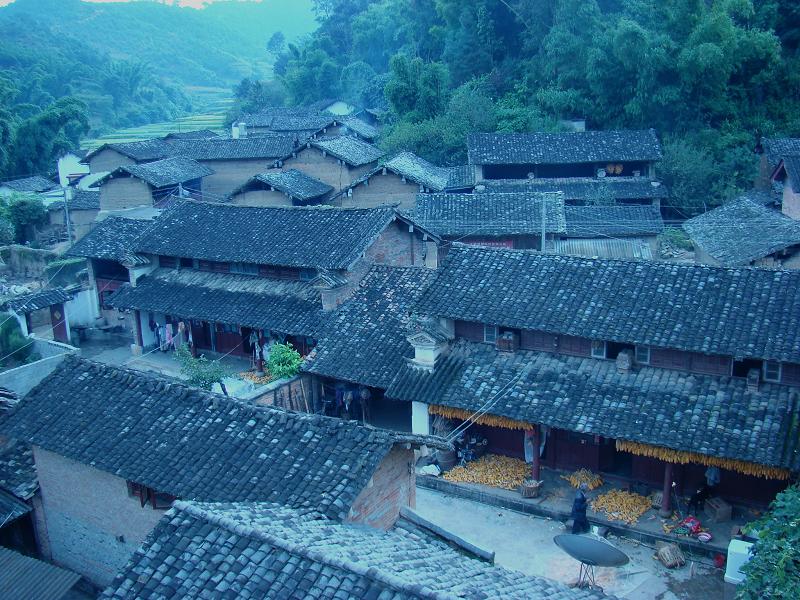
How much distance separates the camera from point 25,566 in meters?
12.4

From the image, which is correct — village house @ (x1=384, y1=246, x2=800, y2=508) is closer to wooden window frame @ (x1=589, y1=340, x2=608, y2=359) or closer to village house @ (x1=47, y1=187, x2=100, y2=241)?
wooden window frame @ (x1=589, y1=340, x2=608, y2=359)

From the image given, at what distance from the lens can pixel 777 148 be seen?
122 feet

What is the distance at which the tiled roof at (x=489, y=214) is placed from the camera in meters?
32.6

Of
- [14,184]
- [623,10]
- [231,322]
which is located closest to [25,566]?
[231,322]

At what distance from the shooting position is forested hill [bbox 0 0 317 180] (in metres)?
60.4

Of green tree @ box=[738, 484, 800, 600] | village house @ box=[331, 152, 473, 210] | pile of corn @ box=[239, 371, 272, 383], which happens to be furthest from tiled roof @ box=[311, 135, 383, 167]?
green tree @ box=[738, 484, 800, 600]

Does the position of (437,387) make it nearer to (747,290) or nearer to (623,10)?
(747,290)

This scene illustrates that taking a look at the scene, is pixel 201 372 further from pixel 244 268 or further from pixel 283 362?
pixel 244 268

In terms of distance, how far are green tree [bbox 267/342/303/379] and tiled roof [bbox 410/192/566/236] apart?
12.3 meters

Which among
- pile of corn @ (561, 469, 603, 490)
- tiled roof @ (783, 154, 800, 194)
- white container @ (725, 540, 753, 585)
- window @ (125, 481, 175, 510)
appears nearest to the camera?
window @ (125, 481, 175, 510)

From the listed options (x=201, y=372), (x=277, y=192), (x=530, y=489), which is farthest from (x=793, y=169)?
(x=201, y=372)

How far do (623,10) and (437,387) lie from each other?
43.9 m

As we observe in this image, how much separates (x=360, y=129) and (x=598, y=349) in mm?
45973

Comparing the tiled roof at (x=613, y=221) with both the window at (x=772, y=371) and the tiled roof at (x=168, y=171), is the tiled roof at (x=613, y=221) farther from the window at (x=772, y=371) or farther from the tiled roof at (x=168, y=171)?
the tiled roof at (x=168, y=171)
